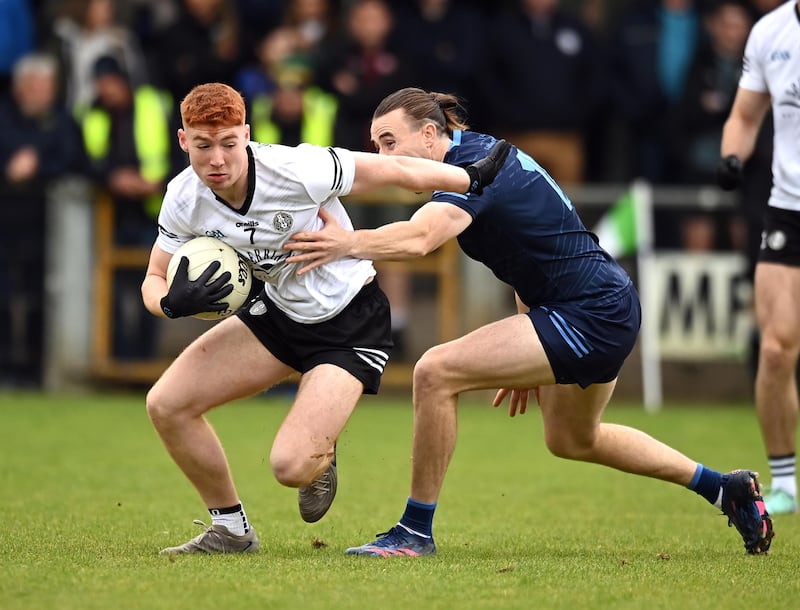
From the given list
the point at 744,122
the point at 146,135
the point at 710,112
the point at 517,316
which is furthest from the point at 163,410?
the point at 710,112

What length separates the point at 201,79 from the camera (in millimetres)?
12938

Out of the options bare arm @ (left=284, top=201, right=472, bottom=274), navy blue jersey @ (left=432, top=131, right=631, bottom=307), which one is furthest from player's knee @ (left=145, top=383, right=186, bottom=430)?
navy blue jersey @ (left=432, top=131, right=631, bottom=307)


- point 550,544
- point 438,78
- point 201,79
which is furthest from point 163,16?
point 550,544

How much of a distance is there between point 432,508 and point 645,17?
8.40 metres

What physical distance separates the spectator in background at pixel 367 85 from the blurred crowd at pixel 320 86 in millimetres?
15

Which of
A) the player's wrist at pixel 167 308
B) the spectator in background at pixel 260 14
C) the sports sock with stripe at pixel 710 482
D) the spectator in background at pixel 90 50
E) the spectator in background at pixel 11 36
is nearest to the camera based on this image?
the player's wrist at pixel 167 308

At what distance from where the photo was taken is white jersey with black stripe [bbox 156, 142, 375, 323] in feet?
18.9

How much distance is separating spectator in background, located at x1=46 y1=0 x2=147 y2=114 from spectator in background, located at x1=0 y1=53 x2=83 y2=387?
0.34 m

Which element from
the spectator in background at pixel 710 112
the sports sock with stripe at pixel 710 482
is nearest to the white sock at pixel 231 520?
the sports sock with stripe at pixel 710 482

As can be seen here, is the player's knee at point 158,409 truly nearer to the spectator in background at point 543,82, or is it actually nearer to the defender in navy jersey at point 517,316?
the defender in navy jersey at point 517,316

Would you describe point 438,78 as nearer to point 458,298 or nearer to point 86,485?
point 458,298

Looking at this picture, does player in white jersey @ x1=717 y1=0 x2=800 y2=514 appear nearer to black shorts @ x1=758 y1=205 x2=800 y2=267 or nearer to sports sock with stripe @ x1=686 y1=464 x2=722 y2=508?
black shorts @ x1=758 y1=205 x2=800 y2=267

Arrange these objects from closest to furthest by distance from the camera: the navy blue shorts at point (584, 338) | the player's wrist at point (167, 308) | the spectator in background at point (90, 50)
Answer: the player's wrist at point (167, 308) < the navy blue shorts at point (584, 338) < the spectator in background at point (90, 50)

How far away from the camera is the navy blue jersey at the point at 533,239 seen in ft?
19.6
